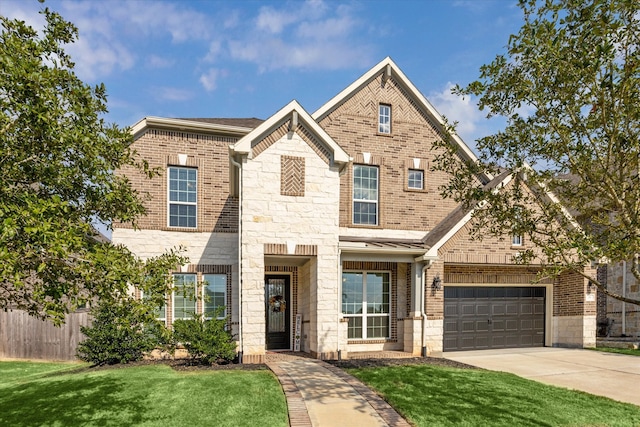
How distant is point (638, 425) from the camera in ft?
22.9

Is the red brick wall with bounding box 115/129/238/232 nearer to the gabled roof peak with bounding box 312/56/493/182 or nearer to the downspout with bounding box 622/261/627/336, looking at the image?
the gabled roof peak with bounding box 312/56/493/182

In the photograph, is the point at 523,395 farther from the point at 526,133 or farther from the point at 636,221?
the point at 526,133

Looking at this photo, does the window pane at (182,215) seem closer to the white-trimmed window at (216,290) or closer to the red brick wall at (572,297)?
the white-trimmed window at (216,290)

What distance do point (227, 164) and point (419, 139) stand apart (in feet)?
24.1

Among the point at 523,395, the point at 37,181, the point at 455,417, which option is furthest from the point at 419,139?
the point at 37,181

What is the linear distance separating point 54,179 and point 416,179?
12.6 m

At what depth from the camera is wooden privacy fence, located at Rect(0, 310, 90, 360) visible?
603 inches

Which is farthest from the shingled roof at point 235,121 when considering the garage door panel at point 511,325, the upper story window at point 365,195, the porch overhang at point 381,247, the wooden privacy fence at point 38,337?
the garage door panel at point 511,325

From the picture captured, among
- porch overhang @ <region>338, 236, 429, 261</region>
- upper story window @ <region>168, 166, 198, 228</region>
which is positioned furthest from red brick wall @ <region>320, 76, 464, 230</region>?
upper story window @ <region>168, 166, 198, 228</region>

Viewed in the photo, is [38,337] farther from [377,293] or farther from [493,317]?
[493,317]

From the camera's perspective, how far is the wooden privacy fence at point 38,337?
50.3 ft

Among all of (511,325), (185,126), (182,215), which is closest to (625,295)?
(511,325)

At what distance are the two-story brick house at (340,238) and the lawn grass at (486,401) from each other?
Answer: 10.3 ft

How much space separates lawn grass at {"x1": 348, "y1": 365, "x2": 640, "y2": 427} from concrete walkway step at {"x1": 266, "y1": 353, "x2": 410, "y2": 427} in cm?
32
